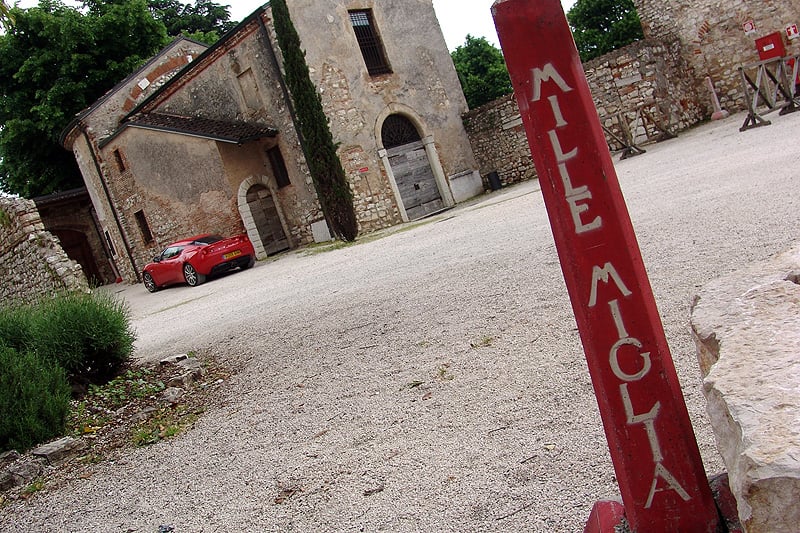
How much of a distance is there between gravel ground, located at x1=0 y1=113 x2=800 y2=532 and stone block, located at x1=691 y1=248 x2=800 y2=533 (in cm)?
86

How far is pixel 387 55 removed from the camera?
19125 millimetres

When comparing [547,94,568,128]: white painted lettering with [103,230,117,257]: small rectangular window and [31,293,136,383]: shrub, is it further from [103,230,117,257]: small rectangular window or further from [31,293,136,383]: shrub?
[103,230,117,257]: small rectangular window

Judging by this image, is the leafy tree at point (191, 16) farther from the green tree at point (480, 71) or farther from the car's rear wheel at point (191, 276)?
the car's rear wheel at point (191, 276)

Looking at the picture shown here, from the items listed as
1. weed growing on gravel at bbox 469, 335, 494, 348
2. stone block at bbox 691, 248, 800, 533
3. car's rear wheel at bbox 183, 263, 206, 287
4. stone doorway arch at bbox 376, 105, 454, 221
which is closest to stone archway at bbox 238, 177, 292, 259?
car's rear wheel at bbox 183, 263, 206, 287

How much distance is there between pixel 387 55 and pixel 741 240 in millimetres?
15440

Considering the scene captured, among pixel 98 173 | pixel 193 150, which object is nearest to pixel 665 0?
pixel 193 150

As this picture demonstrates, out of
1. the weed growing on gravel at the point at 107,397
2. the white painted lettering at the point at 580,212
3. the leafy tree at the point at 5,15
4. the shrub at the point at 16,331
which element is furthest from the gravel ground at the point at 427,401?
the leafy tree at the point at 5,15

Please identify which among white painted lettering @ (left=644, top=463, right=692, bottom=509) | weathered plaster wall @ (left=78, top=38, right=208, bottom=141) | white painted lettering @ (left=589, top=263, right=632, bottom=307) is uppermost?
weathered plaster wall @ (left=78, top=38, right=208, bottom=141)

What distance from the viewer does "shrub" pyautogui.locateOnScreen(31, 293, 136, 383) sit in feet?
20.1

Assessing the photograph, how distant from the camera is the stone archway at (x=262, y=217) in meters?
19.5

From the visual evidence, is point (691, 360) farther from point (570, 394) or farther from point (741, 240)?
point (741, 240)

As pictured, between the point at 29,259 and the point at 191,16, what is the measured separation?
2852cm

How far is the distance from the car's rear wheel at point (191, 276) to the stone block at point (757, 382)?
51.6ft

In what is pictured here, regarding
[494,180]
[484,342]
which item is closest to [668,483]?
[484,342]
